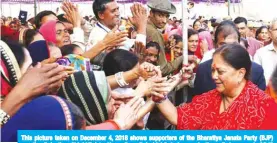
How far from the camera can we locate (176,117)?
2.42m

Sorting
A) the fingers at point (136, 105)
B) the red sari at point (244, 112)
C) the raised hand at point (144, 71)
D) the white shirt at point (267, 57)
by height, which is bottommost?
the white shirt at point (267, 57)

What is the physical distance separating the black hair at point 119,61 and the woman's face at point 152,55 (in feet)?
3.26

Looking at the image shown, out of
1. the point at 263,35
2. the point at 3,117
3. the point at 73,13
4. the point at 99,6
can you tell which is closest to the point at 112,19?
the point at 99,6

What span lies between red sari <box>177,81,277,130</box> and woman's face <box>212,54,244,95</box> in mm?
52

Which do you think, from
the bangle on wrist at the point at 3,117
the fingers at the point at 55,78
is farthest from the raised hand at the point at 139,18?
the bangle on wrist at the point at 3,117

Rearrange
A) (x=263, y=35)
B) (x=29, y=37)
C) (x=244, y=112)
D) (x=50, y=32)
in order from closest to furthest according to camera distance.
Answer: (x=244, y=112) → (x=29, y=37) → (x=50, y=32) → (x=263, y=35)

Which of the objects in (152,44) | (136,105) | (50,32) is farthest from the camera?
(152,44)

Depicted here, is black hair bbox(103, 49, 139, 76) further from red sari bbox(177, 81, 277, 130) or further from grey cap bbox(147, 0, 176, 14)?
grey cap bbox(147, 0, 176, 14)

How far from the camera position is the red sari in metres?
2.17

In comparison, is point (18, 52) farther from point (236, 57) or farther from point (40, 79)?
point (236, 57)

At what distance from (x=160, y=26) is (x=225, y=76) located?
166 centimetres

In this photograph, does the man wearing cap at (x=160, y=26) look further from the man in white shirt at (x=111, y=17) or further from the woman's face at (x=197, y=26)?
the woman's face at (x=197, y=26)

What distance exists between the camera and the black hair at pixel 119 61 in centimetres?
255

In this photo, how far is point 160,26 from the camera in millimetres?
3861
